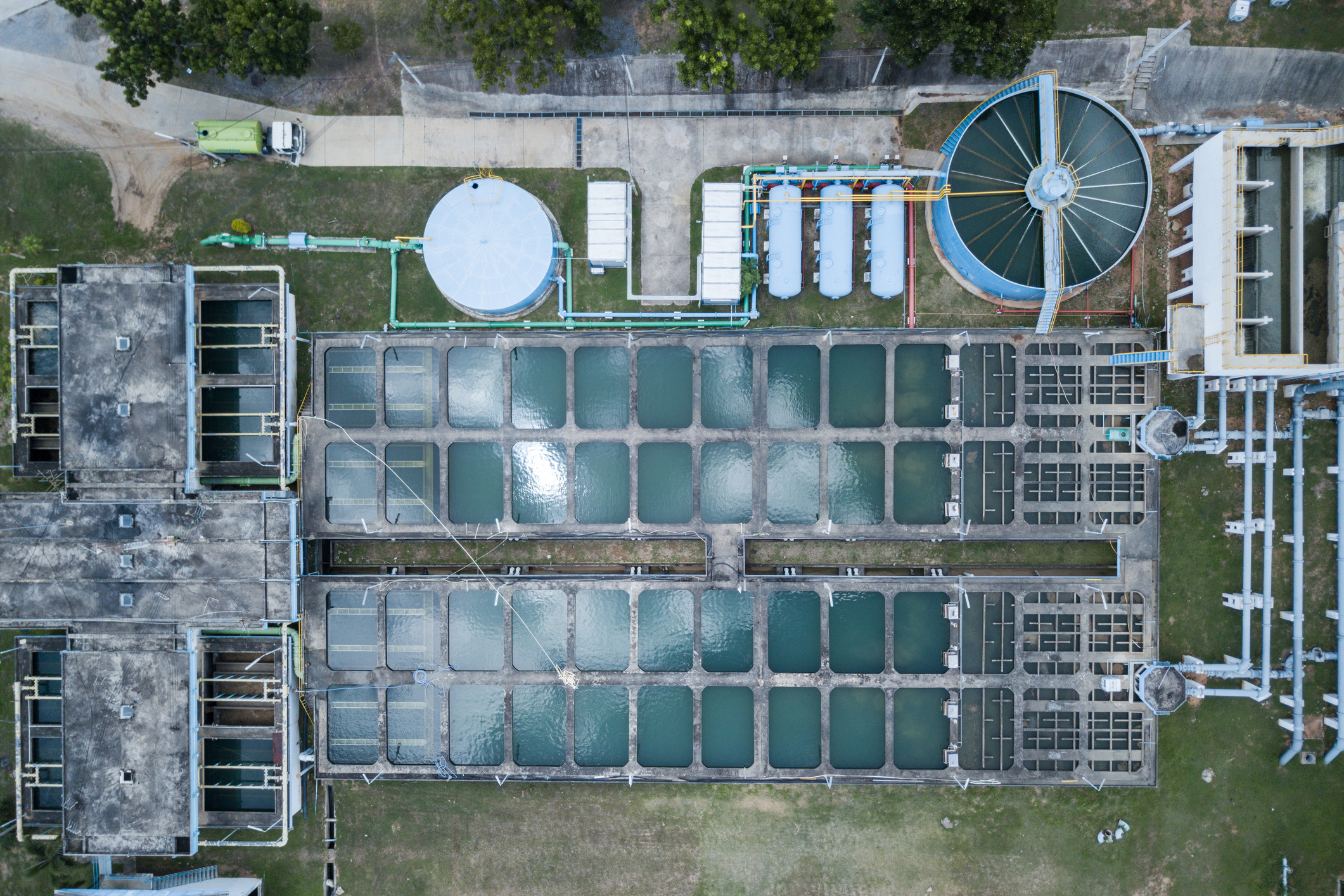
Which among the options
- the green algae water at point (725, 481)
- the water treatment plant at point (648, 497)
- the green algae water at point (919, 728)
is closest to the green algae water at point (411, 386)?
the water treatment plant at point (648, 497)

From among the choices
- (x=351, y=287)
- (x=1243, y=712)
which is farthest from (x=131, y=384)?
(x=1243, y=712)

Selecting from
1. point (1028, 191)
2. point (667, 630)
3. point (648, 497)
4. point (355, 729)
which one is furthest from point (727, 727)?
point (1028, 191)

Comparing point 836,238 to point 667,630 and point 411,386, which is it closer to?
point 667,630

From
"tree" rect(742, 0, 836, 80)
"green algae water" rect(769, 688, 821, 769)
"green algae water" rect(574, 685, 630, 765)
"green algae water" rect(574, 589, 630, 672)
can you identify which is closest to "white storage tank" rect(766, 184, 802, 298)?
"tree" rect(742, 0, 836, 80)

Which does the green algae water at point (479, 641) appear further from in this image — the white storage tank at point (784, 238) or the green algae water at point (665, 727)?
the white storage tank at point (784, 238)

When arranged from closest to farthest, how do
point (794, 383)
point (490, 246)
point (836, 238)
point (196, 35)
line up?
point (196, 35), point (490, 246), point (836, 238), point (794, 383)

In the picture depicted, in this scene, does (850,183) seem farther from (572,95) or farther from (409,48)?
(409,48)

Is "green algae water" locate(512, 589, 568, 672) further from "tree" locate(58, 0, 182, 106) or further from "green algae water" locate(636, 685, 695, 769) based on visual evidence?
"tree" locate(58, 0, 182, 106)
